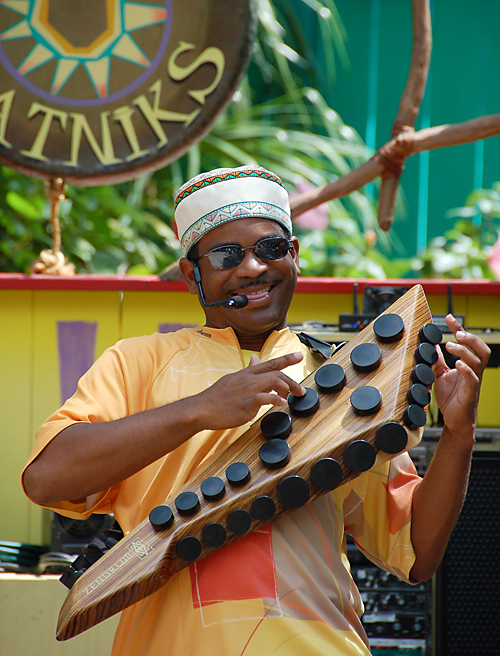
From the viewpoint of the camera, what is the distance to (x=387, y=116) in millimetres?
4727

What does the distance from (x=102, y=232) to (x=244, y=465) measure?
3028mm

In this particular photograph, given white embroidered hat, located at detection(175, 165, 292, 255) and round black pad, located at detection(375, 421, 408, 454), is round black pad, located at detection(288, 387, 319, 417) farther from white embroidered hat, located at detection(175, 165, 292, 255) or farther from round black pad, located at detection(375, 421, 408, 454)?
white embroidered hat, located at detection(175, 165, 292, 255)

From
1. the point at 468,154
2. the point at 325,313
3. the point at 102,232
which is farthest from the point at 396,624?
the point at 468,154

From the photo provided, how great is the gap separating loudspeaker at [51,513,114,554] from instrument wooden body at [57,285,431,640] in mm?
1061

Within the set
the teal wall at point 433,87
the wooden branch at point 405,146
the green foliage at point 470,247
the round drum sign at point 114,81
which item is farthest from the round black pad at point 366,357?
the teal wall at point 433,87

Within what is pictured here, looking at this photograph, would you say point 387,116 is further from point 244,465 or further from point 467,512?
point 244,465

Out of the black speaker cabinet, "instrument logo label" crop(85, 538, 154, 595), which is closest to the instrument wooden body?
"instrument logo label" crop(85, 538, 154, 595)

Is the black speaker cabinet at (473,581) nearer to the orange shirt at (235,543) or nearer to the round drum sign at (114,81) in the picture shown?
the orange shirt at (235,543)

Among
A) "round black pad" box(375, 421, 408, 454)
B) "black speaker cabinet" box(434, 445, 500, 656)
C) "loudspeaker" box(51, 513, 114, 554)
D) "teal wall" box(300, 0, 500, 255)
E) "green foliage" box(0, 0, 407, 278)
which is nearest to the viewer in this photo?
"round black pad" box(375, 421, 408, 454)

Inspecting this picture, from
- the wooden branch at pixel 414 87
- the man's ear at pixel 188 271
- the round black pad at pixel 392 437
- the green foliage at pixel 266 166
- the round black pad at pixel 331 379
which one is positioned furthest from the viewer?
the green foliage at pixel 266 166

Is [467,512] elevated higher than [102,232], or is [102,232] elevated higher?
[102,232]

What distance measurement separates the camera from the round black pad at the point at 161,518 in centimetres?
108

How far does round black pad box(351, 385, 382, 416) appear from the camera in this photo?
3.50 ft

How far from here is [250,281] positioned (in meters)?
1.30
